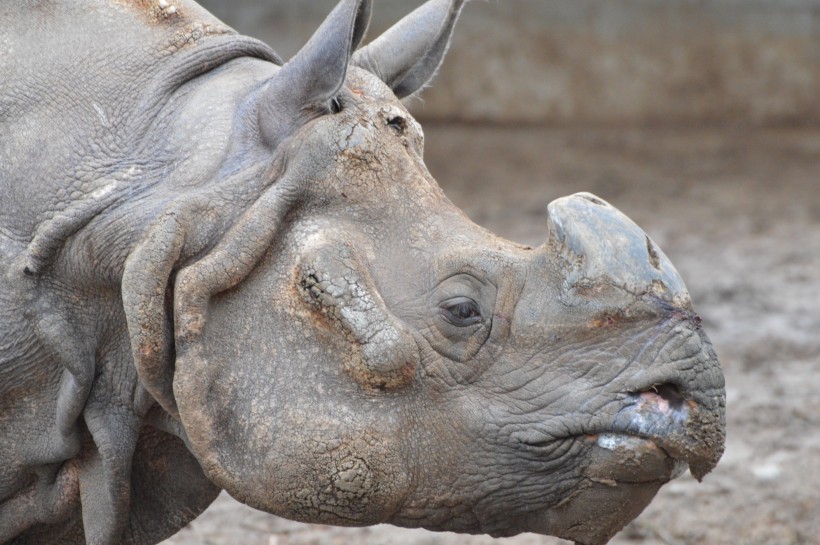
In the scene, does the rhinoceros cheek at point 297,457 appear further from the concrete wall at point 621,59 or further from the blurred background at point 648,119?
the concrete wall at point 621,59

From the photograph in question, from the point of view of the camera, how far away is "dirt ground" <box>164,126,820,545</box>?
5.82 metres

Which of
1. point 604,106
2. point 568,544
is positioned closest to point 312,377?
point 568,544

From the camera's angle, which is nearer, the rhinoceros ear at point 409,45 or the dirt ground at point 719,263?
the rhinoceros ear at point 409,45

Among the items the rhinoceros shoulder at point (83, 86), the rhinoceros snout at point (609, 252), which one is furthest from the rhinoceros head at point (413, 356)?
the rhinoceros shoulder at point (83, 86)

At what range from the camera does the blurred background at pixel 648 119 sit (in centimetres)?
1009

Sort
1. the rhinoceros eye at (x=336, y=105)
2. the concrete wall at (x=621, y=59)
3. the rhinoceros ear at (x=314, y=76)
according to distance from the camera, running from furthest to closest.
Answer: the concrete wall at (x=621, y=59) < the rhinoceros eye at (x=336, y=105) < the rhinoceros ear at (x=314, y=76)

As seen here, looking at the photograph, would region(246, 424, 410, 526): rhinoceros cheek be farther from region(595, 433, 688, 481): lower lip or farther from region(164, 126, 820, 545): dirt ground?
region(164, 126, 820, 545): dirt ground

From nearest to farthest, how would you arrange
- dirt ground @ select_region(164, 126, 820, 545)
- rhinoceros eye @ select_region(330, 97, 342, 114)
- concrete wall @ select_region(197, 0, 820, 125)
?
rhinoceros eye @ select_region(330, 97, 342, 114) → dirt ground @ select_region(164, 126, 820, 545) → concrete wall @ select_region(197, 0, 820, 125)

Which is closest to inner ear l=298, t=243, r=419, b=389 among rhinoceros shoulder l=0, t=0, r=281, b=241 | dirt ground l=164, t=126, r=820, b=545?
rhinoceros shoulder l=0, t=0, r=281, b=241

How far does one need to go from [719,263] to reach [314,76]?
6.43 meters

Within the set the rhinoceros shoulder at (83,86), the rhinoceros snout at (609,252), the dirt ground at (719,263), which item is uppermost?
the rhinoceros snout at (609,252)

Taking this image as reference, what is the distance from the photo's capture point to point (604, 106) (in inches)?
483

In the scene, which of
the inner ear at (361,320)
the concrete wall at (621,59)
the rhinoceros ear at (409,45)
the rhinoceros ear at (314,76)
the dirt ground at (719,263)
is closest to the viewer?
the inner ear at (361,320)

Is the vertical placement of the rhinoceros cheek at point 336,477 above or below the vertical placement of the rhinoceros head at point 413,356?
below
